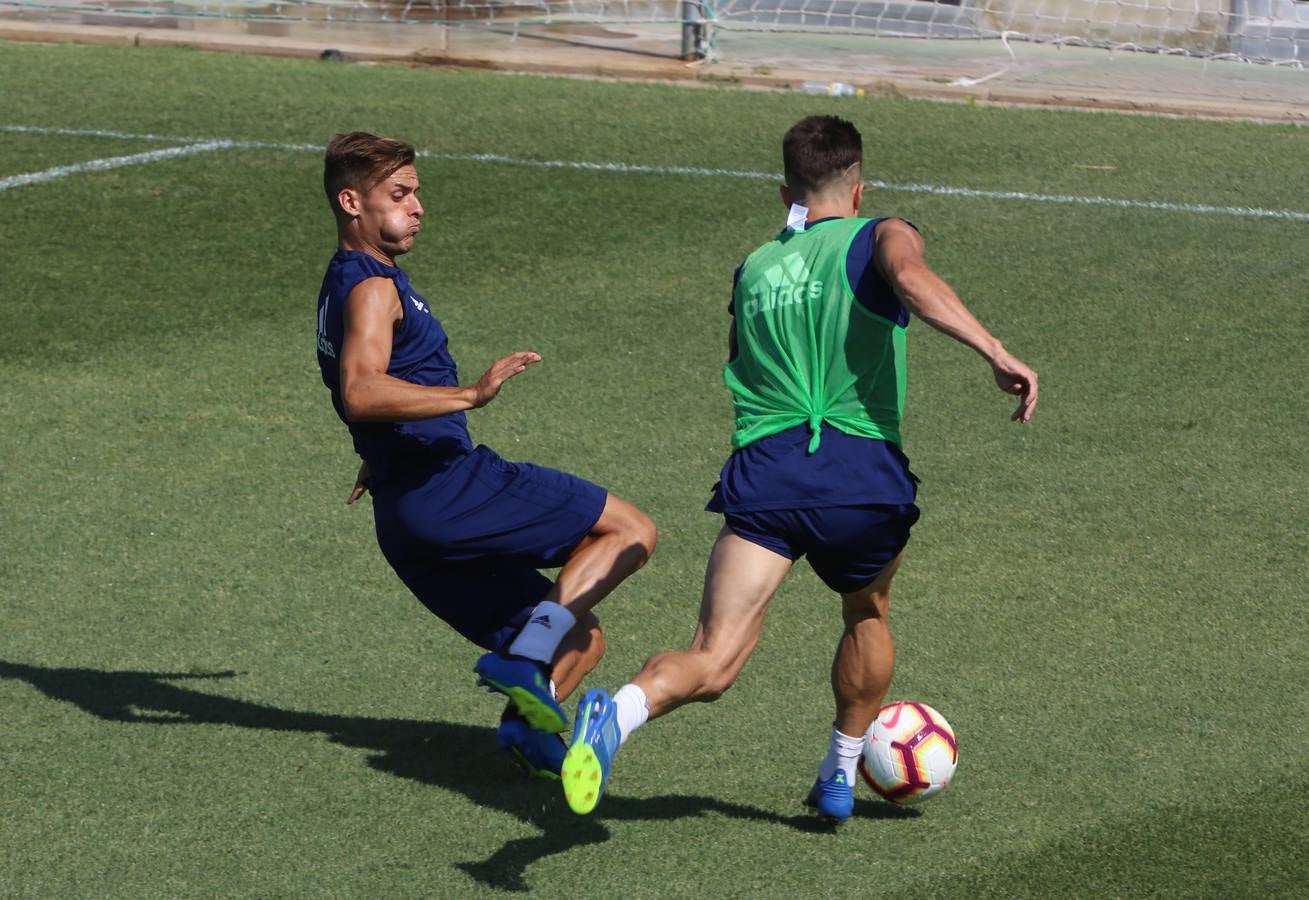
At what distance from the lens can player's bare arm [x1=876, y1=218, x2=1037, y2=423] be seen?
4.61m

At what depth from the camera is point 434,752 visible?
5812 millimetres

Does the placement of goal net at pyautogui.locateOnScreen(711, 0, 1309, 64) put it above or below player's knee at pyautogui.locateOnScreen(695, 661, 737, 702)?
above

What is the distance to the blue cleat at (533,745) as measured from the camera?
17.0ft

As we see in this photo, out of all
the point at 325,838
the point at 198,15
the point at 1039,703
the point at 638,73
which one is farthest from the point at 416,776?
the point at 198,15

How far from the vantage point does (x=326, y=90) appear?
1416 centimetres

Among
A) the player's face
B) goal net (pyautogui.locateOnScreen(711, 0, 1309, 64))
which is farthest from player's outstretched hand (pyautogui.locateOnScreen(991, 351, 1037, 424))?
goal net (pyautogui.locateOnScreen(711, 0, 1309, 64))

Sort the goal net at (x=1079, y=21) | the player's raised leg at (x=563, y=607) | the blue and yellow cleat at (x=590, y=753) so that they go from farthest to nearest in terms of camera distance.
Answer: the goal net at (x=1079, y=21)
the player's raised leg at (x=563, y=607)
the blue and yellow cleat at (x=590, y=753)

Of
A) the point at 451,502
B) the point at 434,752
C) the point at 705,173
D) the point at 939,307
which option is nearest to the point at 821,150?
the point at 939,307

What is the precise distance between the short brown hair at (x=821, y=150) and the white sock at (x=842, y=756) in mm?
1599

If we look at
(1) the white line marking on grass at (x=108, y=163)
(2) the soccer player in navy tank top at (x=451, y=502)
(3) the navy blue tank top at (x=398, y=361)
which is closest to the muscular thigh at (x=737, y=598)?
(2) the soccer player in navy tank top at (x=451, y=502)

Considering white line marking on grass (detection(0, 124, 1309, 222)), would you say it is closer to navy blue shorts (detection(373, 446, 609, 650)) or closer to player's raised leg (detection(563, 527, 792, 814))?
navy blue shorts (detection(373, 446, 609, 650))

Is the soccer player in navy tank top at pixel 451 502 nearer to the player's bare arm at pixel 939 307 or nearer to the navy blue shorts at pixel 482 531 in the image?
the navy blue shorts at pixel 482 531

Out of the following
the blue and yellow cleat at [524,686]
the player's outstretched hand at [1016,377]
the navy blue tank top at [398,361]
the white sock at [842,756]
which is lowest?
the white sock at [842,756]

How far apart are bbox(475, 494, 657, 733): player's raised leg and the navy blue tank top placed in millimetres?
490
